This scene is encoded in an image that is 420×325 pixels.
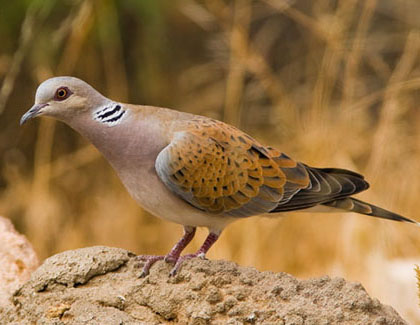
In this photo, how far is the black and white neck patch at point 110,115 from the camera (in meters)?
3.53

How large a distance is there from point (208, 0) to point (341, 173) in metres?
3.59

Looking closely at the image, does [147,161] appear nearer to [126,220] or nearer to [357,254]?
[357,254]

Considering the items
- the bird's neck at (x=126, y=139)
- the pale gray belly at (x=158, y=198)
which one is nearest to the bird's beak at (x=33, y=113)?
the bird's neck at (x=126, y=139)

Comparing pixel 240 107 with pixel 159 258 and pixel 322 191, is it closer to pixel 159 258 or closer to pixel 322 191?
pixel 322 191

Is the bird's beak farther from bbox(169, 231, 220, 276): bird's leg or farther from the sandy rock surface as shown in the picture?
bbox(169, 231, 220, 276): bird's leg

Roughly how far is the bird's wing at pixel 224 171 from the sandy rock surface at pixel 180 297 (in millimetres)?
412

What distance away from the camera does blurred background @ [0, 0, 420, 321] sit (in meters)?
6.14

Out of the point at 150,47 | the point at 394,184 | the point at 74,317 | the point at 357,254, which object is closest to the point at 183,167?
the point at 74,317

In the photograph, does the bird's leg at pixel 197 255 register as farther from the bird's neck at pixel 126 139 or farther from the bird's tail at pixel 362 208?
the bird's tail at pixel 362 208

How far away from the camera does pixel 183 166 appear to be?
3574 millimetres

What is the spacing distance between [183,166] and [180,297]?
66cm

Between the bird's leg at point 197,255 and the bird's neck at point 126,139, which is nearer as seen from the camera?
the bird's leg at point 197,255

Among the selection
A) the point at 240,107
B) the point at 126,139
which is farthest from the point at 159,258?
the point at 240,107

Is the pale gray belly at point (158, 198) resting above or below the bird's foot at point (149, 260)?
above
